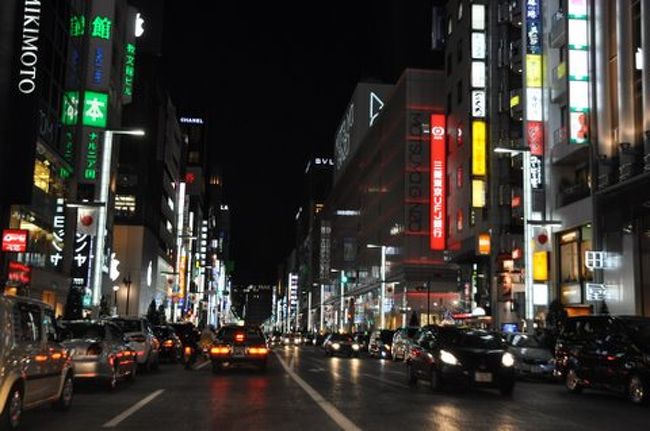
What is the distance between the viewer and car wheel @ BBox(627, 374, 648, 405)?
1577 cm

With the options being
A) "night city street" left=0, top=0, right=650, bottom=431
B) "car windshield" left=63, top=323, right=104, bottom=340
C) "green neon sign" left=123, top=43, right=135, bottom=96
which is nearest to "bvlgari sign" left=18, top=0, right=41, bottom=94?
"night city street" left=0, top=0, right=650, bottom=431

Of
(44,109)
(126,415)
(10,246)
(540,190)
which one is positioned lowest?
(126,415)

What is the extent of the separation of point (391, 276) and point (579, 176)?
4172 centimetres

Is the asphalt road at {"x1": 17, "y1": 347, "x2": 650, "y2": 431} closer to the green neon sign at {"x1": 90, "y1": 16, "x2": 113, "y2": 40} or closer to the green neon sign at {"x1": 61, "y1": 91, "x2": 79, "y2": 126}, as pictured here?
the green neon sign at {"x1": 61, "y1": 91, "x2": 79, "y2": 126}

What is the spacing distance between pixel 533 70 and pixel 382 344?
57.4 ft

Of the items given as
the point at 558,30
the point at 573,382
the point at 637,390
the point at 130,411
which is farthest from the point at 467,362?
the point at 558,30

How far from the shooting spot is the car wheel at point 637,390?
15766mm

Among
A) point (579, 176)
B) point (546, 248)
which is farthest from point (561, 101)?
point (546, 248)

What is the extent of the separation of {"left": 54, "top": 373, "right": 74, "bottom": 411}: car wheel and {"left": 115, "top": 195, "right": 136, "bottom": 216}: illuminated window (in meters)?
66.4

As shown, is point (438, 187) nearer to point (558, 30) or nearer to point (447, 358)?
point (558, 30)

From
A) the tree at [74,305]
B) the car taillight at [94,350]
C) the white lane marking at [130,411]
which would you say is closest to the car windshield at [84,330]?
the car taillight at [94,350]

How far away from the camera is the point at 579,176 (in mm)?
38125

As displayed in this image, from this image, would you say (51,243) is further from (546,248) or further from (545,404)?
(545,404)

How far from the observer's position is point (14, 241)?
29.7m
